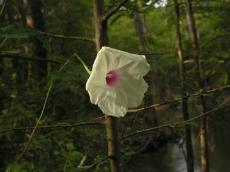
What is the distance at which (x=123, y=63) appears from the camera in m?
1.24

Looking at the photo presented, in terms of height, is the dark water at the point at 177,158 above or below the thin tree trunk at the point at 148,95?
below

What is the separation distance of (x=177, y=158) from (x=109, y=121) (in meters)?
11.1

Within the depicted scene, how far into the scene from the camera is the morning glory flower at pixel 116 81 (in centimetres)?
120

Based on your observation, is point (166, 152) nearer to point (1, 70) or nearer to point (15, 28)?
point (1, 70)

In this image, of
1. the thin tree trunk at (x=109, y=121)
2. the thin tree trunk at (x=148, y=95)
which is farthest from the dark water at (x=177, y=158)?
the thin tree trunk at (x=109, y=121)

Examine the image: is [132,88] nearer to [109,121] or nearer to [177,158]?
[109,121]

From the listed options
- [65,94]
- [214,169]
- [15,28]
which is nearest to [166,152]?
[214,169]

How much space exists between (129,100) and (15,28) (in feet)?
1.84

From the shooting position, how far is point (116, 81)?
126 centimetres

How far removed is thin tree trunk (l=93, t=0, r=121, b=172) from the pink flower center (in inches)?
12.6

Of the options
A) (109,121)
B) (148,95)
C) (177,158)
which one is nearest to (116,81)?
(109,121)

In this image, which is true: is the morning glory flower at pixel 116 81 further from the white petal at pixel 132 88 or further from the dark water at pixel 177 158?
the dark water at pixel 177 158

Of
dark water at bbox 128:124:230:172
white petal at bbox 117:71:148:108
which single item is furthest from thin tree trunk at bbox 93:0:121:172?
dark water at bbox 128:124:230:172

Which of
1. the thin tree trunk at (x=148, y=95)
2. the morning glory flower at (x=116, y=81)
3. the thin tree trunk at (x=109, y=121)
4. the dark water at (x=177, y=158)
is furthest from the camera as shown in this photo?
the dark water at (x=177, y=158)
